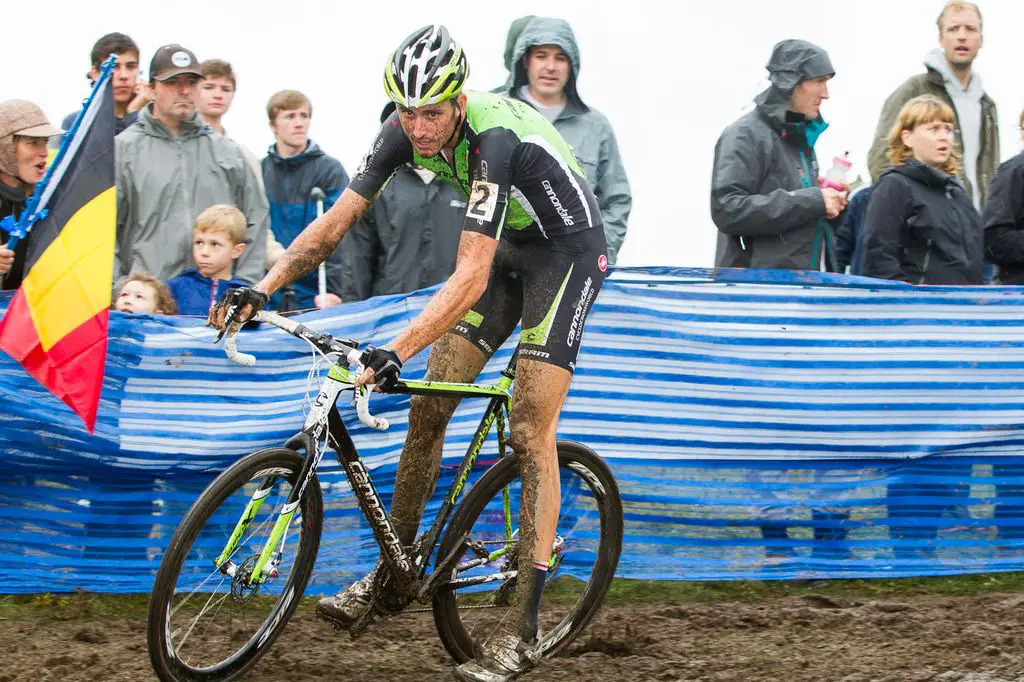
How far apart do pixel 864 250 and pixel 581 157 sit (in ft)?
5.35

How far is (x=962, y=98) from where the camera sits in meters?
8.74

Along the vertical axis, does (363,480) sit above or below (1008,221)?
below

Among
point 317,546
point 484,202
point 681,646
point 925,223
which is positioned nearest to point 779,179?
point 925,223

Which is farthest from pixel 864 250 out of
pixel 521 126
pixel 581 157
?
pixel 521 126

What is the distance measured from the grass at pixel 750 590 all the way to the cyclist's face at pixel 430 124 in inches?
93.3

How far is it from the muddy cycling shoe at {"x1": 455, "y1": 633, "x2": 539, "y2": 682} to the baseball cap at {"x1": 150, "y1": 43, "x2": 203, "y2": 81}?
377 centimetres

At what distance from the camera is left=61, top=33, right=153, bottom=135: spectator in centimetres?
837

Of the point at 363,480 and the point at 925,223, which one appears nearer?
the point at 363,480

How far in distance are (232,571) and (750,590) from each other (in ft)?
9.82

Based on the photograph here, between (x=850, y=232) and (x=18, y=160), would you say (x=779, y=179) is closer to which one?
(x=850, y=232)

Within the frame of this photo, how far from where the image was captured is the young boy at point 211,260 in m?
7.11

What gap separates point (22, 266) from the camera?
662cm

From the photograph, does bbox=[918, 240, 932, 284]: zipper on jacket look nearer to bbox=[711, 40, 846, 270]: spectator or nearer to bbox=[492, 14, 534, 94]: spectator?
bbox=[711, 40, 846, 270]: spectator

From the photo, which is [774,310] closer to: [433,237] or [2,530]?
[433,237]
